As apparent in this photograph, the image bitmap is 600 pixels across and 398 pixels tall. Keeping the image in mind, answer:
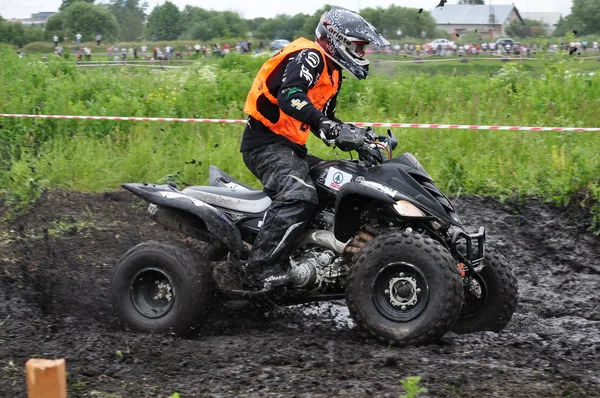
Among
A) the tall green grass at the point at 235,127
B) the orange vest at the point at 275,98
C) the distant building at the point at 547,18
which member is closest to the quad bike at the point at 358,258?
the orange vest at the point at 275,98

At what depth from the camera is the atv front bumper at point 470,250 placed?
5.65 meters

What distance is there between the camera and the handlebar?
18.5 ft

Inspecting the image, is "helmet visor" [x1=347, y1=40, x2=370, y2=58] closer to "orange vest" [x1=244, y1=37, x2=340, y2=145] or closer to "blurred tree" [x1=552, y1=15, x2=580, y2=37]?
"orange vest" [x1=244, y1=37, x2=340, y2=145]

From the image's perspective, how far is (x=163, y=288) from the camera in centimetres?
609

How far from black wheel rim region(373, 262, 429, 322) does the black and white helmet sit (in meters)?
1.44

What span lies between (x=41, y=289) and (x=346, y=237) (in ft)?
8.80

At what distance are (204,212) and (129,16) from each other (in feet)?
63.1

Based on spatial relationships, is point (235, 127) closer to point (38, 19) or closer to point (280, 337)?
point (280, 337)

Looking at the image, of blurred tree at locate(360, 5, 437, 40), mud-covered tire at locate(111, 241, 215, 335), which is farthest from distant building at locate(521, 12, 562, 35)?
mud-covered tire at locate(111, 241, 215, 335)

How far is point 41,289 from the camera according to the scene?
22.5 ft

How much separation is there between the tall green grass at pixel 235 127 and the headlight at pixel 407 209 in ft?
11.9

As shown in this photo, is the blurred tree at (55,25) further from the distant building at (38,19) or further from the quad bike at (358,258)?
the quad bike at (358,258)

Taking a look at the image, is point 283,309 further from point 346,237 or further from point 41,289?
point 41,289

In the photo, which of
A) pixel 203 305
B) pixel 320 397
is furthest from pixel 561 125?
pixel 320 397
